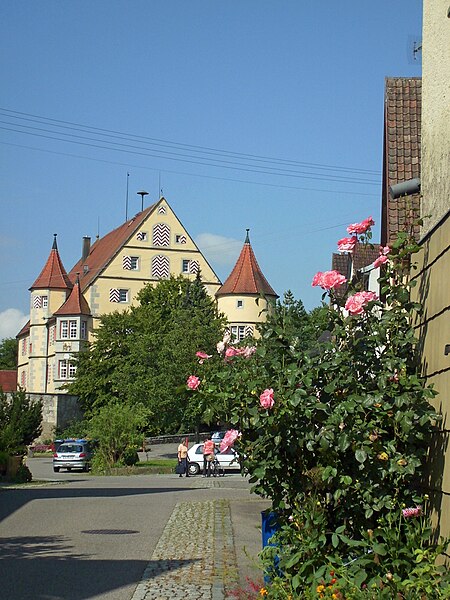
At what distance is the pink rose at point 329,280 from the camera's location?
826 cm

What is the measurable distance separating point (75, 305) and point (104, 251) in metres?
8.84

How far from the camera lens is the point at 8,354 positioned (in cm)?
14388

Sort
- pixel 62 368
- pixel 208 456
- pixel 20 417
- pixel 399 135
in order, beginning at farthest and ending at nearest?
1. pixel 62 368
2. pixel 20 417
3. pixel 208 456
4. pixel 399 135

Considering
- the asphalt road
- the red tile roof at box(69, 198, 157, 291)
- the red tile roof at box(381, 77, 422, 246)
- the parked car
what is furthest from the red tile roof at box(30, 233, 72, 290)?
the red tile roof at box(381, 77, 422, 246)

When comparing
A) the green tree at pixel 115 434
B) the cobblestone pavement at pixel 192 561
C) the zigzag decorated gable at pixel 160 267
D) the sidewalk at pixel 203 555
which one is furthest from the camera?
the zigzag decorated gable at pixel 160 267

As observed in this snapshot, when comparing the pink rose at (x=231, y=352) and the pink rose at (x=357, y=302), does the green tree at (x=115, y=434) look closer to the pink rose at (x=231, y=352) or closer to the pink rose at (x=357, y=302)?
the pink rose at (x=231, y=352)

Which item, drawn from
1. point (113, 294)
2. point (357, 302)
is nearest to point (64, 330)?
point (113, 294)

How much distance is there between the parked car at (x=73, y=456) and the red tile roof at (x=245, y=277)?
1470 inches

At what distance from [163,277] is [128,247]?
3923 millimetres

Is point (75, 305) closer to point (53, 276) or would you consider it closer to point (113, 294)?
point (113, 294)

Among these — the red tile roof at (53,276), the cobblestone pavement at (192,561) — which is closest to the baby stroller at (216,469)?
the cobblestone pavement at (192,561)

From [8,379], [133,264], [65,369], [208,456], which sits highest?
[133,264]

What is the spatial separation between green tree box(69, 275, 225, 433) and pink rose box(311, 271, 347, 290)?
50953 millimetres

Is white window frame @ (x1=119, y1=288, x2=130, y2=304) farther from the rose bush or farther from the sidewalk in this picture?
the rose bush
